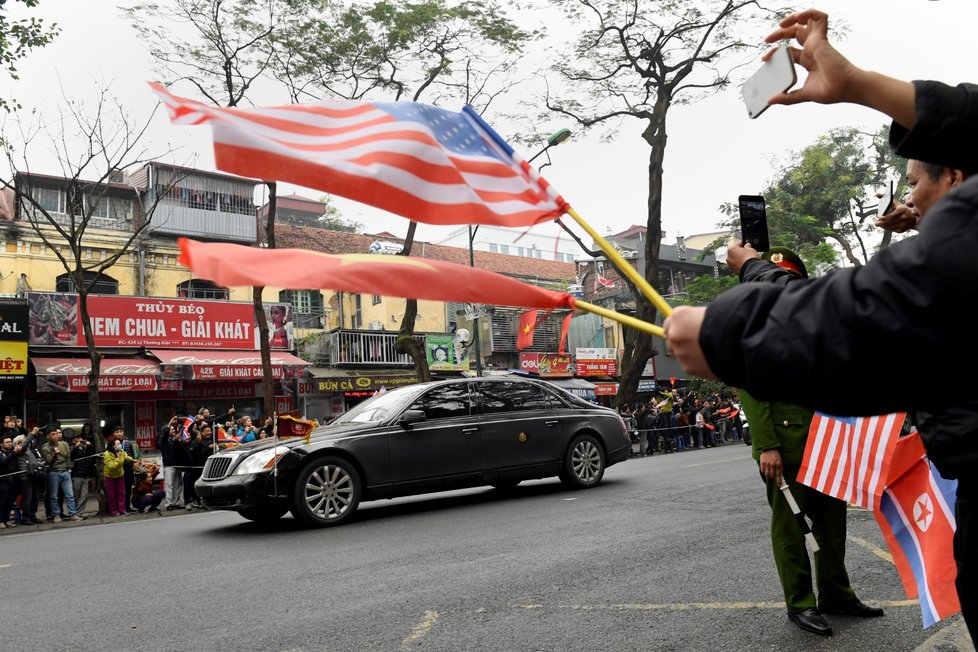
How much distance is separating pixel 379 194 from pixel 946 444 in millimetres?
1850

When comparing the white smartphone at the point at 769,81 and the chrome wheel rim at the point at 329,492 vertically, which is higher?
the white smartphone at the point at 769,81

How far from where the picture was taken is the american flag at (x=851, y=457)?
13.4ft

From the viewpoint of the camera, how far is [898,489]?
388cm

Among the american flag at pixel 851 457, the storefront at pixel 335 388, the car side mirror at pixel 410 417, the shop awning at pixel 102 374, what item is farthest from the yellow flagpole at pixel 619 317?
the storefront at pixel 335 388

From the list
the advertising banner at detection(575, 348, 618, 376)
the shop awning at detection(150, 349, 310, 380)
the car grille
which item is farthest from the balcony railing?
the car grille

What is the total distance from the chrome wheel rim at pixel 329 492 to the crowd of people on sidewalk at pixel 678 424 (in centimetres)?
1509

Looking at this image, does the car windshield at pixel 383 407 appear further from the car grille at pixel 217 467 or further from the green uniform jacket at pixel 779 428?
the green uniform jacket at pixel 779 428

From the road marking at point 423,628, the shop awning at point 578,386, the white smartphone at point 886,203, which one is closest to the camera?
the white smartphone at point 886,203

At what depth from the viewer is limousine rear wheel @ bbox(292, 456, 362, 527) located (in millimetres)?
8719

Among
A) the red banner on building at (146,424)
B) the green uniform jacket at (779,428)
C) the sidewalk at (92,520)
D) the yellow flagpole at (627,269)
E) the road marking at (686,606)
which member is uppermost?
the yellow flagpole at (627,269)

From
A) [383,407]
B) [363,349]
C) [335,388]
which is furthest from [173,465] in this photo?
[363,349]

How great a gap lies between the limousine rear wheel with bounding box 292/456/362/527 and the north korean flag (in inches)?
245

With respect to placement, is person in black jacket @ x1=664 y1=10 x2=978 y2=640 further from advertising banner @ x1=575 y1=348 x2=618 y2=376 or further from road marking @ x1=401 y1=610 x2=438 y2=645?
advertising banner @ x1=575 y1=348 x2=618 y2=376

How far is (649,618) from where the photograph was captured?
441 cm
